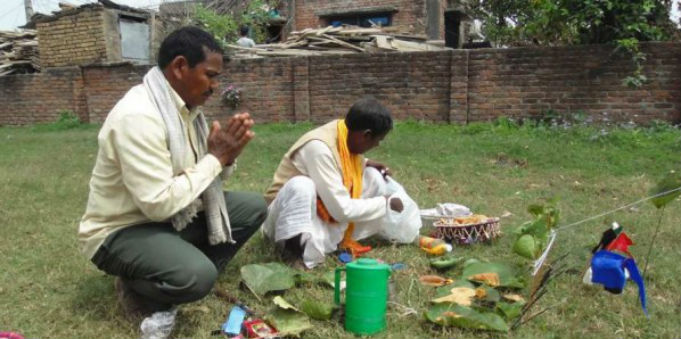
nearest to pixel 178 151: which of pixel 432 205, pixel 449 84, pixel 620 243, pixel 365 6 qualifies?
pixel 620 243

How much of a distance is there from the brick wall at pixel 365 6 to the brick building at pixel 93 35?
4942mm

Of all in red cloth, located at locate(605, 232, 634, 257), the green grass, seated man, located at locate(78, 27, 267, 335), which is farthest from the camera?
the green grass

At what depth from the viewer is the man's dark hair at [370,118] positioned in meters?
3.05

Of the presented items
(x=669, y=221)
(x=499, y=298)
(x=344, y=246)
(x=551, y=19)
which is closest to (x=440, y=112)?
(x=551, y=19)

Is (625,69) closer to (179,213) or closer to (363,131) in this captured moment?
(363,131)

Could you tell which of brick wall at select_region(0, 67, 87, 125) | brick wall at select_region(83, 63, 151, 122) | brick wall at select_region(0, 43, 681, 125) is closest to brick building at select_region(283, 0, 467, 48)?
brick wall at select_region(0, 43, 681, 125)

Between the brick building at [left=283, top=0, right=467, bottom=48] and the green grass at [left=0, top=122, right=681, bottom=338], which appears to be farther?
the brick building at [left=283, top=0, right=467, bottom=48]

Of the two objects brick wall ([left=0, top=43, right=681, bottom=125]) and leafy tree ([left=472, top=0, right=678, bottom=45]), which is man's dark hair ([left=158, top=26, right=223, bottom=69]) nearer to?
brick wall ([left=0, top=43, right=681, bottom=125])

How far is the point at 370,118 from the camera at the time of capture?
120 inches

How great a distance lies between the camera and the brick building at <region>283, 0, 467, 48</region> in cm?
1489

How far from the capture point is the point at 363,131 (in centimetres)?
313

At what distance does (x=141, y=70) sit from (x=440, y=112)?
6.30 metres

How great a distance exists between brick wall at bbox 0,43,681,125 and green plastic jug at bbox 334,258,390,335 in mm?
6678

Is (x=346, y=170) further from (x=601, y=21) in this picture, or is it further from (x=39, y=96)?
(x=39, y=96)
